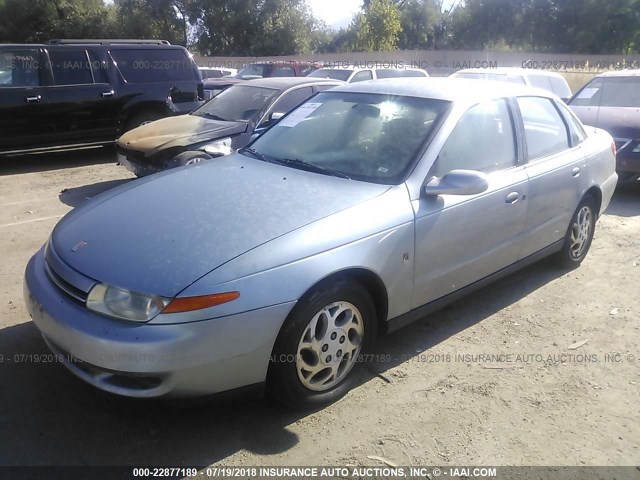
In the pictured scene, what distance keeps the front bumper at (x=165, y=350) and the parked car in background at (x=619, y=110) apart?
651cm

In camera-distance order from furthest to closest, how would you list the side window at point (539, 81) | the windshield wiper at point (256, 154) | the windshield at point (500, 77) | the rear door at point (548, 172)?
the side window at point (539, 81), the windshield at point (500, 77), the rear door at point (548, 172), the windshield wiper at point (256, 154)

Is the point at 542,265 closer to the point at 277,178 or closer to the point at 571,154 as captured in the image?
the point at 571,154

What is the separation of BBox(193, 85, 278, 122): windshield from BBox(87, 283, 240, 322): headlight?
5048 millimetres

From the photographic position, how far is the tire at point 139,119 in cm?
976

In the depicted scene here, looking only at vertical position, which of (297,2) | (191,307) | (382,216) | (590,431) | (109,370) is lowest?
(590,431)

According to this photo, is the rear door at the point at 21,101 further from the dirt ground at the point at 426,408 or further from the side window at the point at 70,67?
the dirt ground at the point at 426,408

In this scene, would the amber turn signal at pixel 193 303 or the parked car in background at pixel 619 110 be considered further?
the parked car in background at pixel 619 110

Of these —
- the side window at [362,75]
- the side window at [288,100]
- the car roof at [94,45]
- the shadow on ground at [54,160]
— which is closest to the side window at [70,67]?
the car roof at [94,45]

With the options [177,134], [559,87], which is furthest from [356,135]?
[559,87]

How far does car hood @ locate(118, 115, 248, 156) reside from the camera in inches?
271

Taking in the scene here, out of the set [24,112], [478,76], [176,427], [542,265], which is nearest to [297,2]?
[478,76]

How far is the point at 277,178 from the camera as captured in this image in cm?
352

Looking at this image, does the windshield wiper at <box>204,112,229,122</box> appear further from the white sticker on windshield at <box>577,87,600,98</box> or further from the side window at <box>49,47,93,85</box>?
the white sticker on windshield at <box>577,87,600,98</box>

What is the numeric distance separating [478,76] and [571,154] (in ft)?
24.7
